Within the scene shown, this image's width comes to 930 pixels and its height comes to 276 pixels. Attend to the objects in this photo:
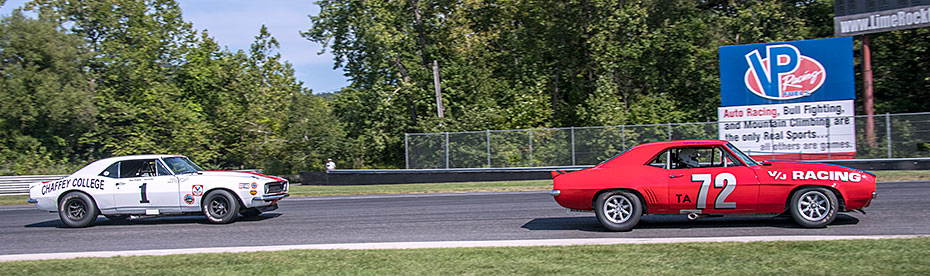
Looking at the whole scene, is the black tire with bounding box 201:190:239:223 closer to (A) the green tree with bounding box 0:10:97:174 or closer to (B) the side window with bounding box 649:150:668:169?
(B) the side window with bounding box 649:150:668:169

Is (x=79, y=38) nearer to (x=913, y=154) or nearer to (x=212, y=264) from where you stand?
(x=212, y=264)

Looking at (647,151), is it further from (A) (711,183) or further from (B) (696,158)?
(A) (711,183)

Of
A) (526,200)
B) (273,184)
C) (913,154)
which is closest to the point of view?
(273,184)

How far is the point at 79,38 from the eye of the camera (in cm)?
4306

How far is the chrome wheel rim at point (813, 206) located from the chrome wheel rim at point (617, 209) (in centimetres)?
239

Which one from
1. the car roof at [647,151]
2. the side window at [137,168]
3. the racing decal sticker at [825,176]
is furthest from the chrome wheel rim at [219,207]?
the racing decal sticker at [825,176]

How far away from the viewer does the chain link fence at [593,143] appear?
25.0m

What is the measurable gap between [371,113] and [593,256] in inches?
1204

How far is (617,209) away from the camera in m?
10.5

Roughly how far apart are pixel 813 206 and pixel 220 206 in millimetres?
10423

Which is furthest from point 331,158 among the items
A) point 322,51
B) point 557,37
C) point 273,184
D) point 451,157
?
point 273,184

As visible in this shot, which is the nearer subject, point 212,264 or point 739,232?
point 212,264

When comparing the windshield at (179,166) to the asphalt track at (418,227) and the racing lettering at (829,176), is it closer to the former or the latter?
the asphalt track at (418,227)

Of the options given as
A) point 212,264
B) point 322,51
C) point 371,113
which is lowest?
point 212,264
